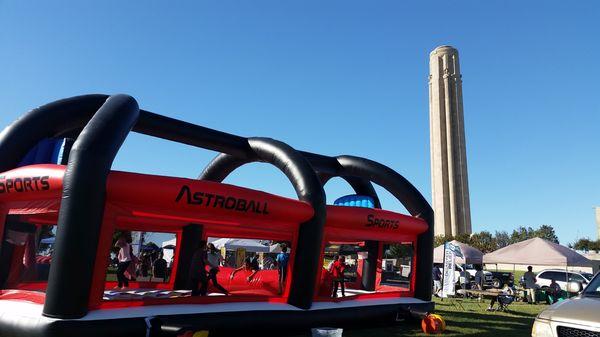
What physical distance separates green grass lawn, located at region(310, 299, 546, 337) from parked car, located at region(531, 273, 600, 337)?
3948mm

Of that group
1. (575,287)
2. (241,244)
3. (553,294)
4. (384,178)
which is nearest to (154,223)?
(384,178)

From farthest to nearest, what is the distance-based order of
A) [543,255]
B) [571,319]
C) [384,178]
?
[543,255] → [384,178] → [571,319]

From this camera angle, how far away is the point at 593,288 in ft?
19.0

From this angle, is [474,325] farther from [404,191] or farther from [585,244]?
[585,244]

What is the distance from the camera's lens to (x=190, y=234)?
1125 centimetres

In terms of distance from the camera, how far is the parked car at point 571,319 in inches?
183

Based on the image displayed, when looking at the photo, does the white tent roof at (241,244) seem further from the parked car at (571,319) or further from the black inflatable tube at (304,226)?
the parked car at (571,319)

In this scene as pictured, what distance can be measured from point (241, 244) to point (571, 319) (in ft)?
54.0

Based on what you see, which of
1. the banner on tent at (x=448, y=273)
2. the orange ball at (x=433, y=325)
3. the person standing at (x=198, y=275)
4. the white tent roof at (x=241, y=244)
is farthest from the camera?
the white tent roof at (x=241, y=244)

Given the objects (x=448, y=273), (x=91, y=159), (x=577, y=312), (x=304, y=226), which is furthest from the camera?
(x=448, y=273)

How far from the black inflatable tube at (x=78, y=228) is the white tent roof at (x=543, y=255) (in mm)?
15687

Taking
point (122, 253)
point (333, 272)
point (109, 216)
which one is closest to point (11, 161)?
point (109, 216)

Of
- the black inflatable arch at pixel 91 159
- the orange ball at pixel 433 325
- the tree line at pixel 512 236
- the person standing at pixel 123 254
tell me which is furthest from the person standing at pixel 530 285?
the tree line at pixel 512 236

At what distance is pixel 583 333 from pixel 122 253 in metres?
8.29
